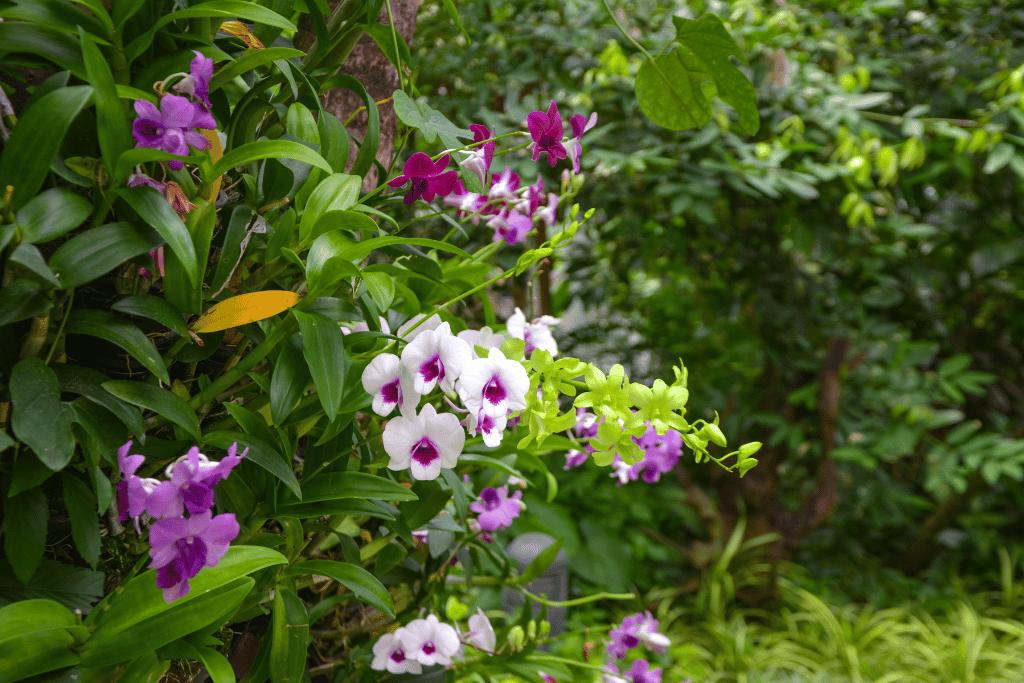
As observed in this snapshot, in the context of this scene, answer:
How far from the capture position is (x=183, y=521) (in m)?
0.38

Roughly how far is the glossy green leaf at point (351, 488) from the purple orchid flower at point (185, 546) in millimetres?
110

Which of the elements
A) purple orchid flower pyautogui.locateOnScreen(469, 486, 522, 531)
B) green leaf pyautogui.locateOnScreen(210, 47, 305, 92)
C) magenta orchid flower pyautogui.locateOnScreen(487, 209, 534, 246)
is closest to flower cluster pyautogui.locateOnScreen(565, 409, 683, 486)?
purple orchid flower pyautogui.locateOnScreen(469, 486, 522, 531)

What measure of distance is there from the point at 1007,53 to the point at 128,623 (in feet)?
7.50

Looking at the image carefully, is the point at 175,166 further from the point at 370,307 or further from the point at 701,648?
the point at 701,648

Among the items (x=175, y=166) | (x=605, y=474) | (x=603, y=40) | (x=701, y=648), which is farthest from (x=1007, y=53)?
(x=175, y=166)

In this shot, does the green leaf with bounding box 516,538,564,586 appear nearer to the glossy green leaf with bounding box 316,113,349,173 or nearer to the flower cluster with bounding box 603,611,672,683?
the flower cluster with bounding box 603,611,672,683

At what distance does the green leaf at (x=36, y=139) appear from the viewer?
1.23 feet

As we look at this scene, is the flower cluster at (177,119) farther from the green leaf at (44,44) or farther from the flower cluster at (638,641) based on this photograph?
the flower cluster at (638,641)

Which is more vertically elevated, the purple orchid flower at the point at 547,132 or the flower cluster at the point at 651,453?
the purple orchid flower at the point at 547,132

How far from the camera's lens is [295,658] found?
53 cm

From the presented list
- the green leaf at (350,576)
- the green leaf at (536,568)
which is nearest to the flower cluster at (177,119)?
the green leaf at (350,576)

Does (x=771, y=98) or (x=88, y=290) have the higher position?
(x=88, y=290)

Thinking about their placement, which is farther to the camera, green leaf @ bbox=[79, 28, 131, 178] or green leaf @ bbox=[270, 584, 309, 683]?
green leaf @ bbox=[270, 584, 309, 683]

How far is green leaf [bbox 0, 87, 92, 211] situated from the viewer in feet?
1.23
